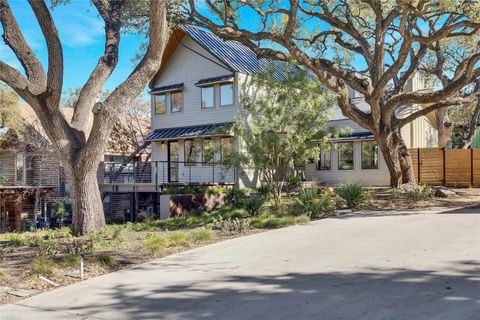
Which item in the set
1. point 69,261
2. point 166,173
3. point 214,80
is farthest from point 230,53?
point 69,261

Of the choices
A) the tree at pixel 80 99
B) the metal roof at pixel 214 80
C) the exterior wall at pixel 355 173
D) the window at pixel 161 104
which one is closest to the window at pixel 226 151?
the metal roof at pixel 214 80

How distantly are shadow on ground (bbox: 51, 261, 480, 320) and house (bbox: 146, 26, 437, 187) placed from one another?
15514 mm

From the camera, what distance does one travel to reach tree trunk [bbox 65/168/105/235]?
11109 mm

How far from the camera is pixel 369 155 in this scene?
79.3ft

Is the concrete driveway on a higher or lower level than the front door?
lower

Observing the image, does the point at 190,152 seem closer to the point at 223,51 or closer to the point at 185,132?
the point at 185,132

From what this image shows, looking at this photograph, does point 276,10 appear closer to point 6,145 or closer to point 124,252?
point 124,252

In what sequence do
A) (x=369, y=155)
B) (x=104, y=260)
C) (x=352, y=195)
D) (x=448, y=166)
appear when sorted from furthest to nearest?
1. (x=369, y=155)
2. (x=448, y=166)
3. (x=352, y=195)
4. (x=104, y=260)

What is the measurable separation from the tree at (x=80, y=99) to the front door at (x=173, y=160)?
13.3 meters

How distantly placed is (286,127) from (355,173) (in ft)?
32.8

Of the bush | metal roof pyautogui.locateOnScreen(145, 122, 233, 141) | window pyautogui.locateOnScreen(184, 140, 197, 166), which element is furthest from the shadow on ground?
window pyautogui.locateOnScreen(184, 140, 197, 166)

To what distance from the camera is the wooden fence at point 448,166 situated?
22.3m

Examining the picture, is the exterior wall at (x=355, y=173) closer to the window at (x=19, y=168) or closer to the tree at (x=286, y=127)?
the tree at (x=286, y=127)

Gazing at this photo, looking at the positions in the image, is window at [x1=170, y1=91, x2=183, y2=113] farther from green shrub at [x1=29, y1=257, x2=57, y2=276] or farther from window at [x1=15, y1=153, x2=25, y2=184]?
green shrub at [x1=29, y1=257, x2=57, y2=276]
